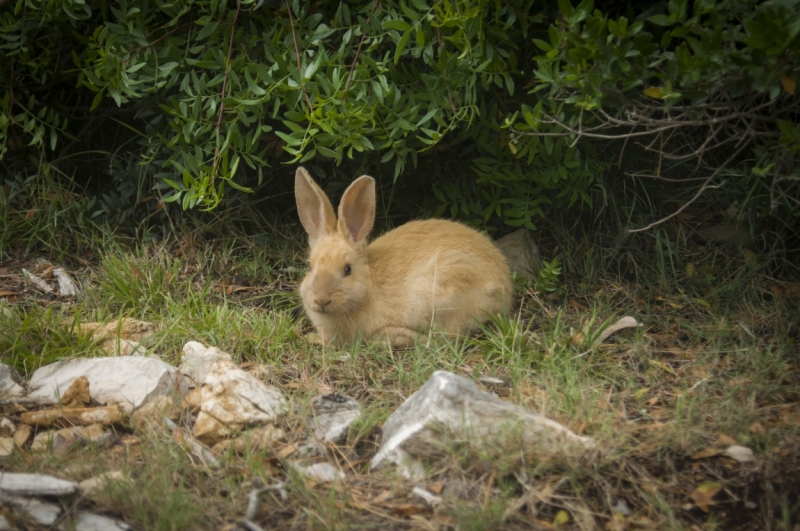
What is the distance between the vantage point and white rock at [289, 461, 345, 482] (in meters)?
3.19

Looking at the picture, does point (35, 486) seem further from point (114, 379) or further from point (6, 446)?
point (114, 379)

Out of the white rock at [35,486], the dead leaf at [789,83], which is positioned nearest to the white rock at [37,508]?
the white rock at [35,486]

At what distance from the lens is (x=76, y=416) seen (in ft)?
12.0

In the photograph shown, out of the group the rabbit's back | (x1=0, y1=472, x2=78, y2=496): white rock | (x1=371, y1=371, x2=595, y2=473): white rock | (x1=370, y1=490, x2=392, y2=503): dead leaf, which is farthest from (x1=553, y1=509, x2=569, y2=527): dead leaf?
(x1=0, y1=472, x2=78, y2=496): white rock

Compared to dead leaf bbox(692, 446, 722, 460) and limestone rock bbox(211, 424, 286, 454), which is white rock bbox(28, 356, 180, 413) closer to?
limestone rock bbox(211, 424, 286, 454)

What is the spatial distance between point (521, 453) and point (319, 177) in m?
3.25

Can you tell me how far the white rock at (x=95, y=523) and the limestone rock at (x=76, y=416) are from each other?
0.79 meters

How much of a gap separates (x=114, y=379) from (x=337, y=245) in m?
1.48

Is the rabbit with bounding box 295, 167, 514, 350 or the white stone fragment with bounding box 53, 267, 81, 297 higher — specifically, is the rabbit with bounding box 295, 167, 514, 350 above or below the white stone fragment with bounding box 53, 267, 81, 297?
above

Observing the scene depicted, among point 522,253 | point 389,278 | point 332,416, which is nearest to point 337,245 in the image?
point 389,278

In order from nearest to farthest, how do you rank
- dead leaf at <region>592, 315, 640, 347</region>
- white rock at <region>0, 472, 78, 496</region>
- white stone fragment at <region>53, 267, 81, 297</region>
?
white rock at <region>0, 472, 78, 496</region>
dead leaf at <region>592, 315, 640, 347</region>
white stone fragment at <region>53, 267, 81, 297</region>

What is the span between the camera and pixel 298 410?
12.2 ft

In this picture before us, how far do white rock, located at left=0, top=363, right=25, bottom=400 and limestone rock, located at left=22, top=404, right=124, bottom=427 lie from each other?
0.75 feet

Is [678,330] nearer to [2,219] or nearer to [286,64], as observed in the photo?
[286,64]
